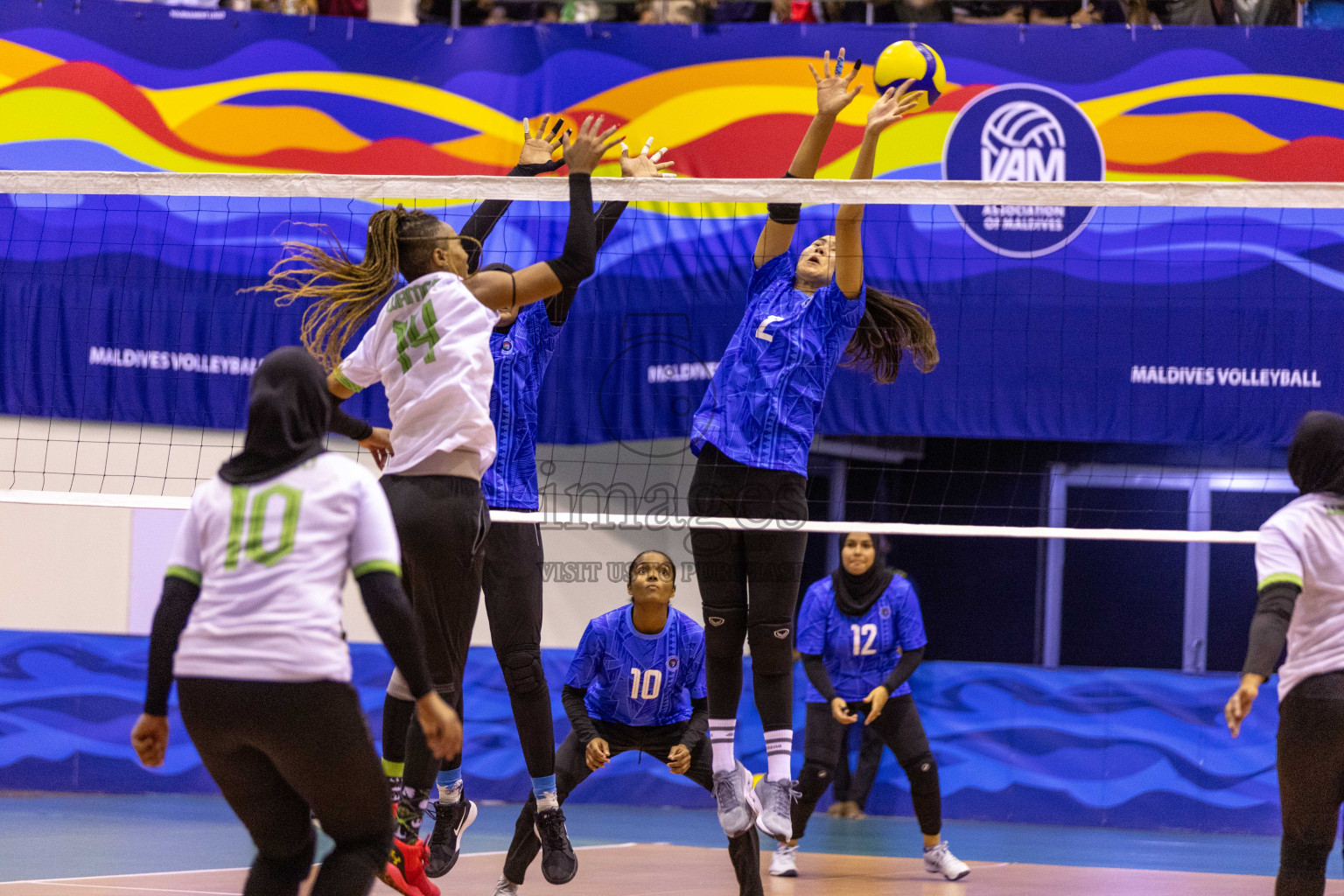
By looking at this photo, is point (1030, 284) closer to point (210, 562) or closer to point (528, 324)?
point (528, 324)

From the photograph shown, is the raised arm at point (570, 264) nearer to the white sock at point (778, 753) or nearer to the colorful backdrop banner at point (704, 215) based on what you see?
the white sock at point (778, 753)

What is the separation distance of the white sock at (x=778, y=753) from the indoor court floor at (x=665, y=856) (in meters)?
1.61

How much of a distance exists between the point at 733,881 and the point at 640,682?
1.20 metres

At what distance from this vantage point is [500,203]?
5445mm

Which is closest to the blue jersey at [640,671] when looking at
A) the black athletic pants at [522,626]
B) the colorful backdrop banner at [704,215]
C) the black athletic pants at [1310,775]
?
the black athletic pants at [522,626]

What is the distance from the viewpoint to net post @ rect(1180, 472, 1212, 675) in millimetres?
10812

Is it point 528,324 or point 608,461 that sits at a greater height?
point 528,324

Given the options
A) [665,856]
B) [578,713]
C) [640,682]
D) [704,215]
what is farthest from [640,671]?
[704,215]

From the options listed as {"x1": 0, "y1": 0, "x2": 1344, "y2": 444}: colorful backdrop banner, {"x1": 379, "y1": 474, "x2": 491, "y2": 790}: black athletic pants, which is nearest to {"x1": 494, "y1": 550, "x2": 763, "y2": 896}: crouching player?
{"x1": 379, "y1": 474, "x2": 491, "y2": 790}: black athletic pants

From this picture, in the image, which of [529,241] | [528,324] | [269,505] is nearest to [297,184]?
[528,324]

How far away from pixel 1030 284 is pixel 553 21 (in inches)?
167

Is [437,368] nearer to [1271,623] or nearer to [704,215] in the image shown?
[1271,623]

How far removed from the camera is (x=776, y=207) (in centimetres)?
530

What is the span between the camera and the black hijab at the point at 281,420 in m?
3.44
